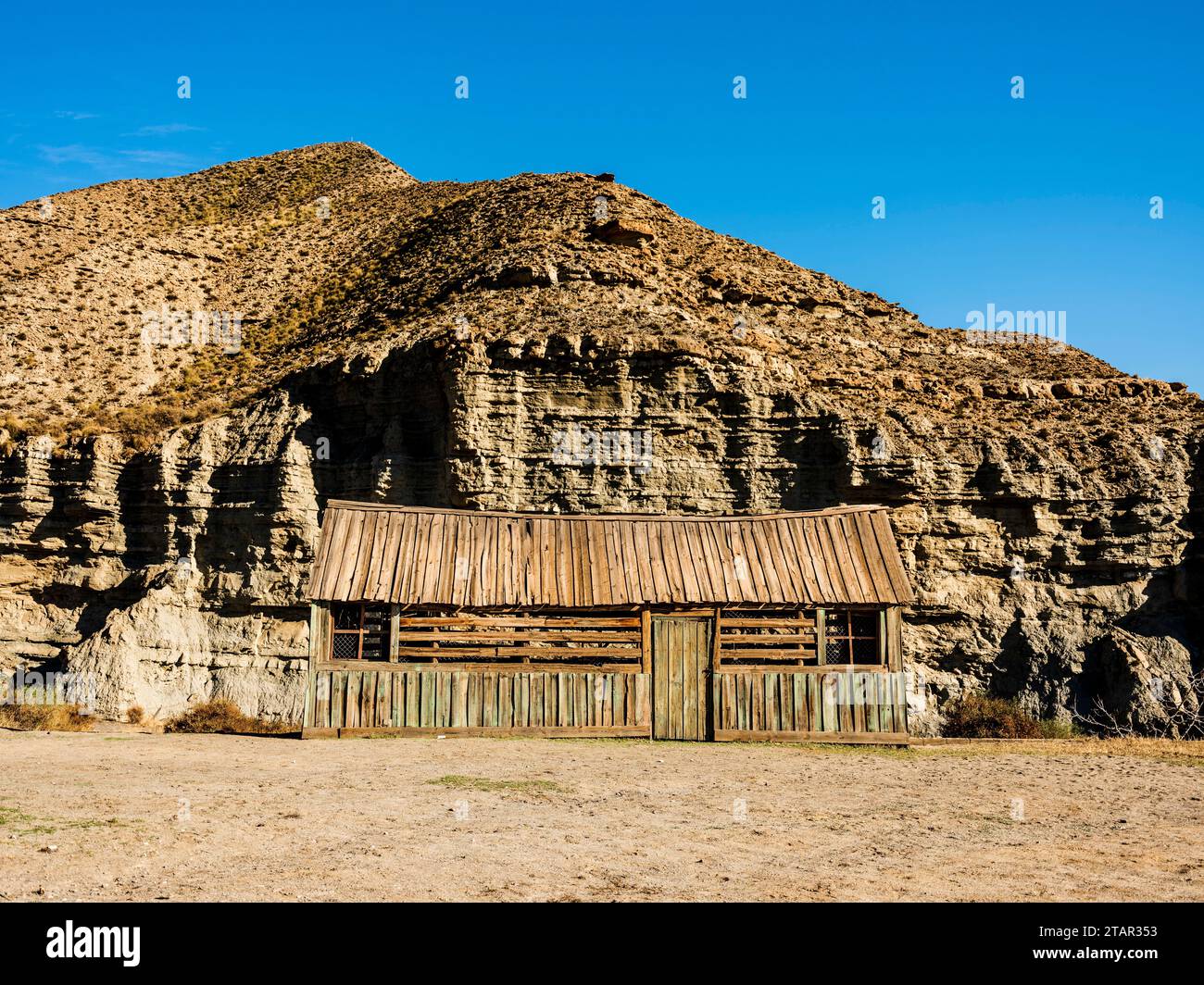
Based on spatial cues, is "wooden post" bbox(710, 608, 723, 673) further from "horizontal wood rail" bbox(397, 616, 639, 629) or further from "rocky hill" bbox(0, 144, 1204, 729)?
"rocky hill" bbox(0, 144, 1204, 729)

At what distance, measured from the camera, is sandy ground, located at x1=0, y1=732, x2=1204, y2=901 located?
27.4 ft

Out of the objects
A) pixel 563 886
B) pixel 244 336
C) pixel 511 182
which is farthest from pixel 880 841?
pixel 511 182

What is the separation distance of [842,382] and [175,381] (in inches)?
Result: 1050

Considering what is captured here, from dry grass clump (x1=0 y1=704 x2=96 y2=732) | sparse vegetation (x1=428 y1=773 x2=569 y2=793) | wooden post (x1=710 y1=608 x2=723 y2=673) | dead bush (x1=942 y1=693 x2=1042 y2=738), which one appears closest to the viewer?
sparse vegetation (x1=428 y1=773 x2=569 y2=793)

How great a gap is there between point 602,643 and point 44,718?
1263 centimetres

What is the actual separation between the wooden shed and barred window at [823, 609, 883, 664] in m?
0.03

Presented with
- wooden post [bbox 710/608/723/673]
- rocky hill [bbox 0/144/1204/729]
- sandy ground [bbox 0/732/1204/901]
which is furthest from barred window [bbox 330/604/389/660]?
rocky hill [bbox 0/144/1204/729]

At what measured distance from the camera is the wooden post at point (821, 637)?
20.0 metres

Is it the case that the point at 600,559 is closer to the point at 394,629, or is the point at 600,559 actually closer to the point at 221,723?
the point at 394,629

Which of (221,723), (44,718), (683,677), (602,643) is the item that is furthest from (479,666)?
(44,718)

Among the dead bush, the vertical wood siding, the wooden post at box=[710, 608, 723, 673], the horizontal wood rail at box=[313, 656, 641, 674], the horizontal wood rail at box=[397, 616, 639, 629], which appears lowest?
the dead bush

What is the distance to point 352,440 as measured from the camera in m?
34.2

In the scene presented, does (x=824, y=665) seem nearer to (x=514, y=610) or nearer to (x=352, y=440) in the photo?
(x=514, y=610)

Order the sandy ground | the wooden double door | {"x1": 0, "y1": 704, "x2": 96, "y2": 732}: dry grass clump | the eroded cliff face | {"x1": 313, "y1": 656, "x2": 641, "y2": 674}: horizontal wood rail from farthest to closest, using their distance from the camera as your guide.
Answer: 1. the eroded cliff face
2. {"x1": 0, "y1": 704, "x2": 96, "y2": 732}: dry grass clump
3. the wooden double door
4. {"x1": 313, "y1": 656, "x2": 641, "y2": 674}: horizontal wood rail
5. the sandy ground
